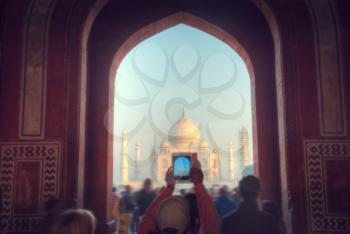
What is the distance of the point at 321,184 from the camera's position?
4.86 meters

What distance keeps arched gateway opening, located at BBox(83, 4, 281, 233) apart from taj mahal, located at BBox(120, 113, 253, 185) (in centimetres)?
1618

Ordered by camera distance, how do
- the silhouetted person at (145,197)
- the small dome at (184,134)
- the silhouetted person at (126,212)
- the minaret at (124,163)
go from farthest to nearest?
the minaret at (124,163)
the small dome at (184,134)
the silhouetted person at (126,212)
the silhouetted person at (145,197)

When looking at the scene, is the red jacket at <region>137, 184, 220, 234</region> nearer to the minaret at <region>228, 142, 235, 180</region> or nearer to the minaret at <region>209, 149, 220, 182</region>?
the minaret at <region>209, 149, 220, 182</region>

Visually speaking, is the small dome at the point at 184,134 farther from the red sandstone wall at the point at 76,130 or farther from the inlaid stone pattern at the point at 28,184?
the inlaid stone pattern at the point at 28,184

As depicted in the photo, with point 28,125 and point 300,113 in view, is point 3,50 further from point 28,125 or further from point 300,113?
point 300,113

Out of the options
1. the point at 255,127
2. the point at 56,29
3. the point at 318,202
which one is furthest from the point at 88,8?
the point at 318,202

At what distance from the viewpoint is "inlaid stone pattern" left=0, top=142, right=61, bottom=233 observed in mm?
4793

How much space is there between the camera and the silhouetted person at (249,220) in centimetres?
211

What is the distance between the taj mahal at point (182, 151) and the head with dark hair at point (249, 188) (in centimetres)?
2010

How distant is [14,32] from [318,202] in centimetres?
421

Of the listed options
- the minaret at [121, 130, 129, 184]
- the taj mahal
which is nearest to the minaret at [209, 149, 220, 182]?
the taj mahal

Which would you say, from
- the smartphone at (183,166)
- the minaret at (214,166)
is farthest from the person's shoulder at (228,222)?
the minaret at (214,166)

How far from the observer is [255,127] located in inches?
241

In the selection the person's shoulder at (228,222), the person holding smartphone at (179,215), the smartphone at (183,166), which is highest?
the smartphone at (183,166)
